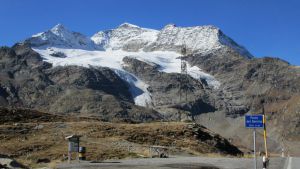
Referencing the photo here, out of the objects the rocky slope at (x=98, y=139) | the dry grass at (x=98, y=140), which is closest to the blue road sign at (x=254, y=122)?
the rocky slope at (x=98, y=139)

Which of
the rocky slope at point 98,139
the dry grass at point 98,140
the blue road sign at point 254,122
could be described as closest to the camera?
the blue road sign at point 254,122

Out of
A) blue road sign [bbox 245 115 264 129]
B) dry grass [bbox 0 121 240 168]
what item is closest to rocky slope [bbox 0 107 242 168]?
dry grass [bbox 0 121 240 168]

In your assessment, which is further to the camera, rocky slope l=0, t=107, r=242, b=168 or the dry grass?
rocky slope l=0, t=107, r=242, b=168

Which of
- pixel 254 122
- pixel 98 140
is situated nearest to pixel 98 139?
pixel 98 140

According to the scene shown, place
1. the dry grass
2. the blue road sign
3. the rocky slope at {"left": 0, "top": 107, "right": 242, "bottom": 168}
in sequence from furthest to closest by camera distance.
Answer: the rocky slope at {"left": 0, "top": 107, "right": 242, "bottom": 168} < the dry grass < the blue road sign

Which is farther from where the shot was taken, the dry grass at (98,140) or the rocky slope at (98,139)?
the rocky slope at (98,139)

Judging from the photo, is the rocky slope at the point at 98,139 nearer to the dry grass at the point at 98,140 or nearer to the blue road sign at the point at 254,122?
the dry grass at the point at 98,140

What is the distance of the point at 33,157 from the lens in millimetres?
46969

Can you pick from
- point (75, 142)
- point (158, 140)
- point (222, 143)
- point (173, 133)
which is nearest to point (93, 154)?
point (75, 142)

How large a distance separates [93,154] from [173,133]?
2145 centimetres

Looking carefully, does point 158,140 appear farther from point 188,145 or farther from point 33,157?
point 33,157

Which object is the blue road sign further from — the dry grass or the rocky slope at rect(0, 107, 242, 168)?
the dry grass

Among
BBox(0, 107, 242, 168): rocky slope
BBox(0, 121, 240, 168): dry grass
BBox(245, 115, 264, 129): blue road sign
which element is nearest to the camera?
BBox(245, 115, 264, 129): blue road sign

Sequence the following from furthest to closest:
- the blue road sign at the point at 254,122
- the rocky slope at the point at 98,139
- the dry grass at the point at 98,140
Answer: the rocky slope at the point at 98,139
the dry grass at the point at 98,140
the blue road sign at the point at 254,122
